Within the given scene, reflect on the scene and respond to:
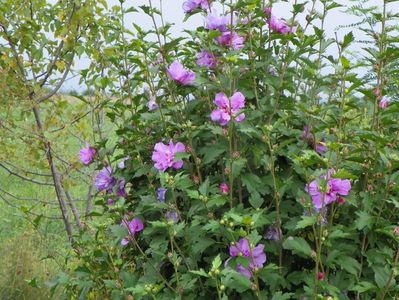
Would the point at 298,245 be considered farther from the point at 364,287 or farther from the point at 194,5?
the point at 194,5

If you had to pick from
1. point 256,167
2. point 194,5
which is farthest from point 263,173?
point 194,5

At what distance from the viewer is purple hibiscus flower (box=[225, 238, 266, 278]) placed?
6.91ft

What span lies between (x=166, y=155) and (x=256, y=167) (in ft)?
1.06

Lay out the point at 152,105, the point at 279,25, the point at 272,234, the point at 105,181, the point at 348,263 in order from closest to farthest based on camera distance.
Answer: the point at 348,263 → the point at 272,234 → the point at 279,25 → the point at 152,105 → the point at 105,181

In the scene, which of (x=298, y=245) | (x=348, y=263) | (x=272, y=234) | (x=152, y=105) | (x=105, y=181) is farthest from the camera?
(x=105, y=181)

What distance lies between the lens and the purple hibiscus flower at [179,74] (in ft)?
7.86

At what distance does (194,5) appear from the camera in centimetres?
242

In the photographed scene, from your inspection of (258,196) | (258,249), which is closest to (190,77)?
(258,196)

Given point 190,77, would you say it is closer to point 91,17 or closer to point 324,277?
point 324,277

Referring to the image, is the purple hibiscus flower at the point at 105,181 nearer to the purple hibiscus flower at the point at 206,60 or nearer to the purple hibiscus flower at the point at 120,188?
the purple hibiscus flower at the point at 120,188

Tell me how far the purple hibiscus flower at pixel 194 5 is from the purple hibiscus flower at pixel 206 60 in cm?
16

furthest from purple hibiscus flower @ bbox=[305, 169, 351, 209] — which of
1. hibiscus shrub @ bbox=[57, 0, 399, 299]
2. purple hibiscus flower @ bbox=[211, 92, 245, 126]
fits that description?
purple hibiscus flower @ bbox=[211, 92, 245, 126]

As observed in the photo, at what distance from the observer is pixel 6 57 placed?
3.63 m

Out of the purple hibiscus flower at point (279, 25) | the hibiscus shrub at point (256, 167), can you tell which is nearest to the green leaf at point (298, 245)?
the hibiscus shrub at point (256, 167)
